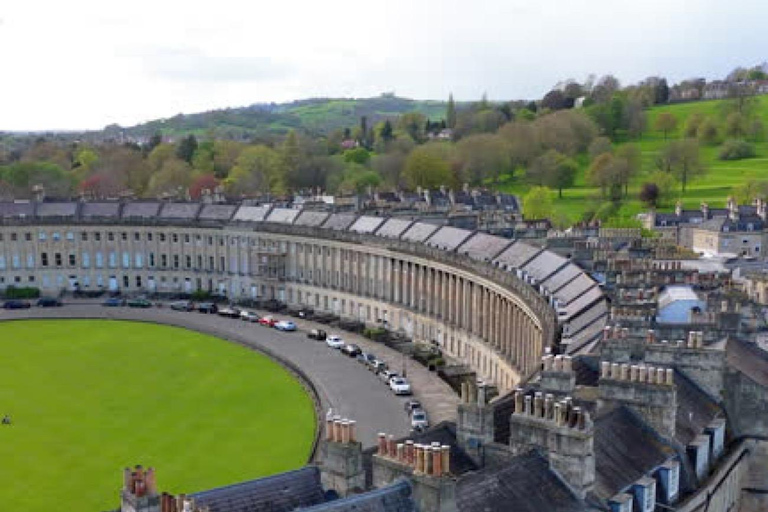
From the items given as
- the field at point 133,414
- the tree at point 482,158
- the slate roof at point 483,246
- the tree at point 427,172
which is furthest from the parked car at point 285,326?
the tree at point 482,158

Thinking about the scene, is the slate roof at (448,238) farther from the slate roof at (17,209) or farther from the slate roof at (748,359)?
the slate roof at (17,209)

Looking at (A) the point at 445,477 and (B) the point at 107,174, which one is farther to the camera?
(B) the point at 107,174

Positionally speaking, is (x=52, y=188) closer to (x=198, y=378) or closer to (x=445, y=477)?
(x=198, y=378)

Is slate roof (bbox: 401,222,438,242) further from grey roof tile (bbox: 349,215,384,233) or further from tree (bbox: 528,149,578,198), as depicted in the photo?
tree (bbox: 528,149,578,198)

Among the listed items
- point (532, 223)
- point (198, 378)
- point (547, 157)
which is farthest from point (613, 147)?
point (198, 378)

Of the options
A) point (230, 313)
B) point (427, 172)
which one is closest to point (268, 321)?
point (230, 313)

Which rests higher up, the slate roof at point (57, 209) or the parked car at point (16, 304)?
the slate roof at point (57, 209)

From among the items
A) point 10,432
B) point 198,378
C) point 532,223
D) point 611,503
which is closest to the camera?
point 611,503
